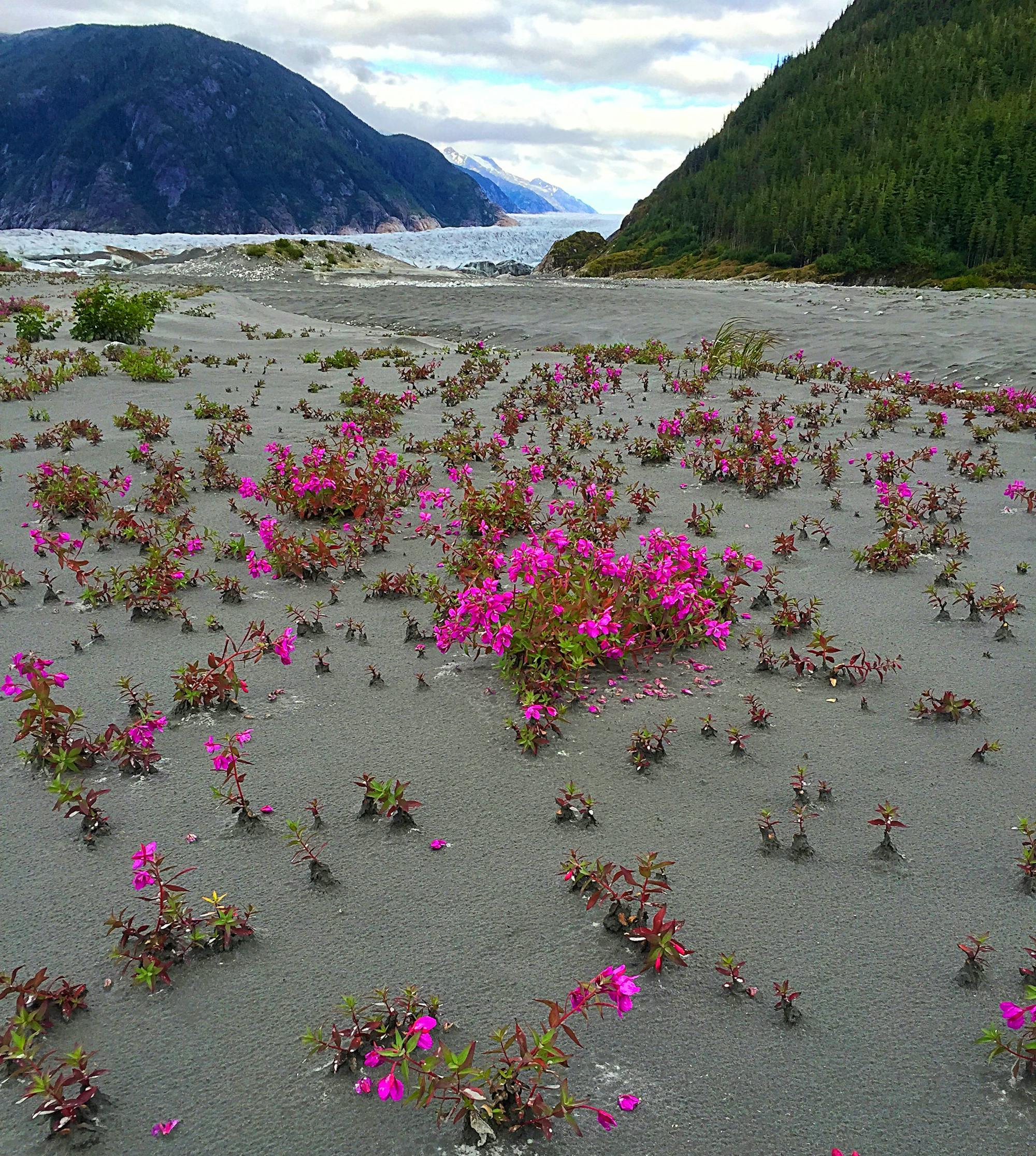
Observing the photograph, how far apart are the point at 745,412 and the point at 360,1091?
9715 millimetres

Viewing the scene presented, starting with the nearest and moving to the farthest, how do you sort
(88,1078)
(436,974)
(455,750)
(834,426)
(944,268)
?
(88,1078)
(436,974)
(455,750)
(834,426)
(944,268)

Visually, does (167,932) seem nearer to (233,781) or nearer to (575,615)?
(233,781)

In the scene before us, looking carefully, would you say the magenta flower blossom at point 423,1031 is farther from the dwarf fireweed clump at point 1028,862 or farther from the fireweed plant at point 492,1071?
the dwarf fireweed clump at point 1028,862

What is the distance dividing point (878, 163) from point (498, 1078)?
7520 centimetres

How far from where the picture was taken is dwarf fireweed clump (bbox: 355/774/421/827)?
9.91 feet

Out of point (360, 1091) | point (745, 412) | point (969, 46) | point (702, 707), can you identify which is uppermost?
point (969, 46)

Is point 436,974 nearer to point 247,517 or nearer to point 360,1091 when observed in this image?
point 360,1091

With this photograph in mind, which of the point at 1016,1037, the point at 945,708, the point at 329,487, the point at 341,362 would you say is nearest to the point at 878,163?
the point at 341,362

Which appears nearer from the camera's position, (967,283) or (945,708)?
(945,708)

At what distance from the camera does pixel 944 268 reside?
151ft

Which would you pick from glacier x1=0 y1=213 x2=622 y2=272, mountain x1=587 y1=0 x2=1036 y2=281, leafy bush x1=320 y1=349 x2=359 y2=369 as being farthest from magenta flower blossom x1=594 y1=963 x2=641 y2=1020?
glacier x1=0 y1=213 x2=622 y2=272

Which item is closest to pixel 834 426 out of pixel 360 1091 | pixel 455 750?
pixel 455 750

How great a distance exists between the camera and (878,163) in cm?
6316

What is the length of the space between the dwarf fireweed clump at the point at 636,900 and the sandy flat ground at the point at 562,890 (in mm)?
50
